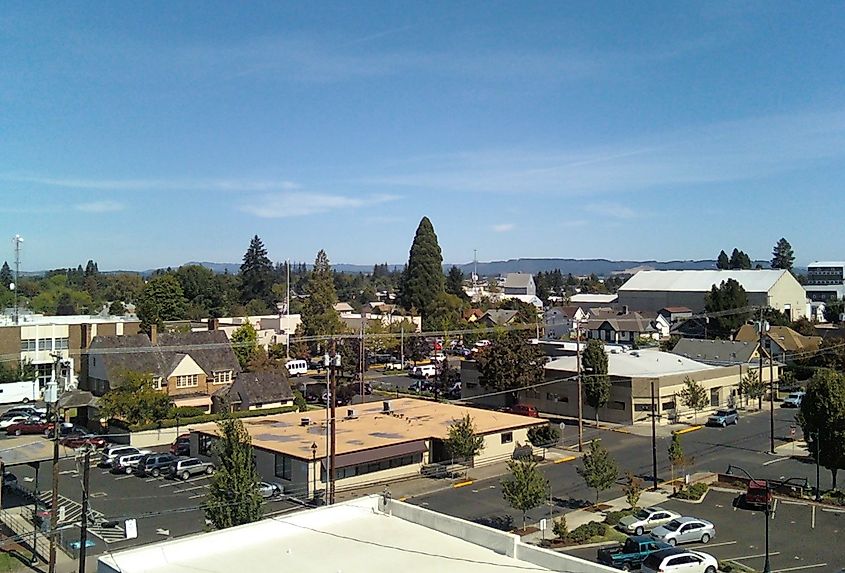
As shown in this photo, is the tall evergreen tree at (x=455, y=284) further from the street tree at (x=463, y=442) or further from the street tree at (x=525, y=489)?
the street tree at (x=525, y=489)

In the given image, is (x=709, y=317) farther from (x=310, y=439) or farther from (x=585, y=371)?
(x=310, y=439)

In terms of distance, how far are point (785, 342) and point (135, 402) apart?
54.9 meters

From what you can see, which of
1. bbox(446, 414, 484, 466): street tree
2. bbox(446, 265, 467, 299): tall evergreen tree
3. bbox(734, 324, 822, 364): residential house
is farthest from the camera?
bbox(446, 265, 467, 299): tall evergreen tree

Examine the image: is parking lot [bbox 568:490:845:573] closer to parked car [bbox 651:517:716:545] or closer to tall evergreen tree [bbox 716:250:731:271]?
parked car [bbox 651:517:716:545]

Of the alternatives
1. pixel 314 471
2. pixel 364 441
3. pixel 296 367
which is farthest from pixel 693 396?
pixel 296 367

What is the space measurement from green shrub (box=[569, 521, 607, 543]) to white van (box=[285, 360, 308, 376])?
42.1 m

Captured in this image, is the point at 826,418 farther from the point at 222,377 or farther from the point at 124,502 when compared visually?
the point at 222,377

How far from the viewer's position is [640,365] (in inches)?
1823

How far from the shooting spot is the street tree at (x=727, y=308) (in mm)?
73562

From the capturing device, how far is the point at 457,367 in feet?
204

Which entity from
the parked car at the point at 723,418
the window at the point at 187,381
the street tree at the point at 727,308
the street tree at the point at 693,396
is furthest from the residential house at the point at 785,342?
the window at the point at 187,381

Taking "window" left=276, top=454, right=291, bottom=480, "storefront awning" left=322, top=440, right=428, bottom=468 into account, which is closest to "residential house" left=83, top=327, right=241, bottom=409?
"window" left=276, top=454, right=291, bottom=480

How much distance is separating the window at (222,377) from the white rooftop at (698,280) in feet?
223

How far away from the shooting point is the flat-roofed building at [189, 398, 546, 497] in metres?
28.0
